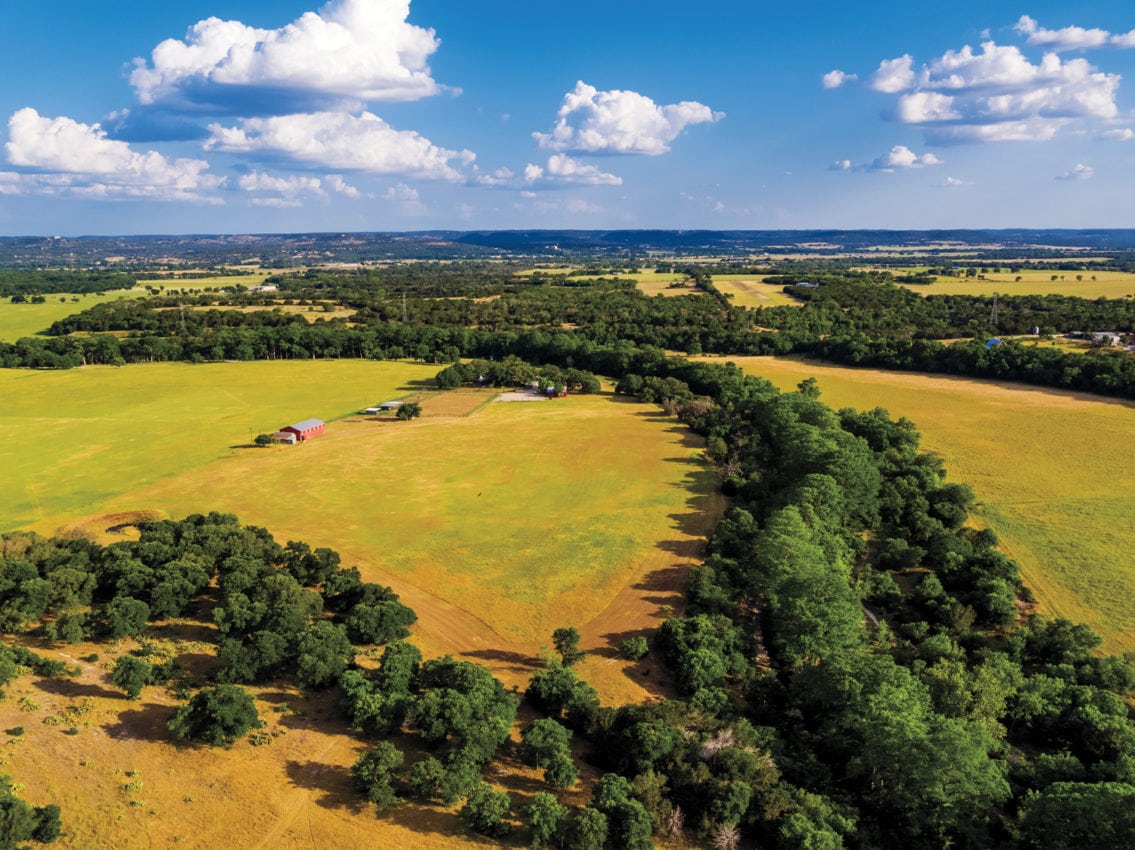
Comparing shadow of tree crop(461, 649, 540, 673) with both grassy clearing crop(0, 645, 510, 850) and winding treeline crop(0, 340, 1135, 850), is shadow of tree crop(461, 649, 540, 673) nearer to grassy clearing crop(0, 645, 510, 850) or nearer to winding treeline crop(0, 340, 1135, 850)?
winding treeline crop(0, 340, 1135, 850)

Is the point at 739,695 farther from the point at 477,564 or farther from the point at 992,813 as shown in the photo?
the point at 477,564

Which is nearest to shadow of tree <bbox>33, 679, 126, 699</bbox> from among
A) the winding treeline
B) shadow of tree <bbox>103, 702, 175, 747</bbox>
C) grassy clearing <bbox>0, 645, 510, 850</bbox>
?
grassy clearing <bbox>0, 645, 510, 850</bbox>

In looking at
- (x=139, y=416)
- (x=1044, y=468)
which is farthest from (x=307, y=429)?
(x=1044, y=468)

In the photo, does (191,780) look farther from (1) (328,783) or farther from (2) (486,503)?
(2) (486,503)

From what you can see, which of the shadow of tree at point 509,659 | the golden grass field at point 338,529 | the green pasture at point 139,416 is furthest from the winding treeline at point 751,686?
the green pasture at point 139,416

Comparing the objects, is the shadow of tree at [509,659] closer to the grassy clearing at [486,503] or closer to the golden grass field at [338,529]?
the golden grass field at [338,529]
